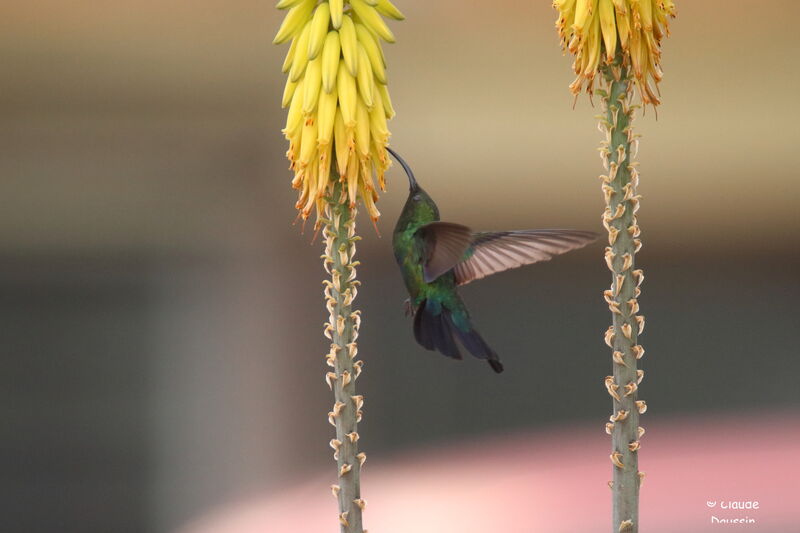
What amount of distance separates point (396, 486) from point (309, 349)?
48.2 inches

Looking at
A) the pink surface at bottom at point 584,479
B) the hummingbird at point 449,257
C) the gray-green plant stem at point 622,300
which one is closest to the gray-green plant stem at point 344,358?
the hummingbird at point 449,257

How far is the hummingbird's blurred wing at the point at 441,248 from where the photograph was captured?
5.69 ft

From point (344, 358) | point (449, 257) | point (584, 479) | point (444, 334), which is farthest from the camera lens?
point (584, 479)

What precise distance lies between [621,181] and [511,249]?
0.36 m

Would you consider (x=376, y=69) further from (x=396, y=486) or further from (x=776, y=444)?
(x=776, y=444)

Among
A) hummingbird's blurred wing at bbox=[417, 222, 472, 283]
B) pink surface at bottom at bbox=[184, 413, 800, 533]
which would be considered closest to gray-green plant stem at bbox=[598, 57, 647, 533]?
hummingbird's blurred wing at bbox=[417, 222, 472, 283]

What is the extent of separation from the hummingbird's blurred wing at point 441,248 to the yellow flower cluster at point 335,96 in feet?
0.79

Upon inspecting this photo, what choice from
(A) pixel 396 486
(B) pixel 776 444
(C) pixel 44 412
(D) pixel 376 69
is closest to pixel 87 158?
(C) pixel 44 412

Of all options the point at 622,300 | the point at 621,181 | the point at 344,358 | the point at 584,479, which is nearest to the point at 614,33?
the point at 621,181

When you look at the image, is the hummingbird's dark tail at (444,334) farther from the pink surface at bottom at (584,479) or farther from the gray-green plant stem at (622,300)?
the pink surface at bottom at (584,479)

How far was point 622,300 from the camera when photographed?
4.96ft

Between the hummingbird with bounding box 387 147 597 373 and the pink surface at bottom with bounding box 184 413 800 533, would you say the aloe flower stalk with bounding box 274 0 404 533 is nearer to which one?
the hummingbird with bounding box 387 147 597 373

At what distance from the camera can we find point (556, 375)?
15.9 ft

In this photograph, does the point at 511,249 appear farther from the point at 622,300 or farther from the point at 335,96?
the point at 335,96
